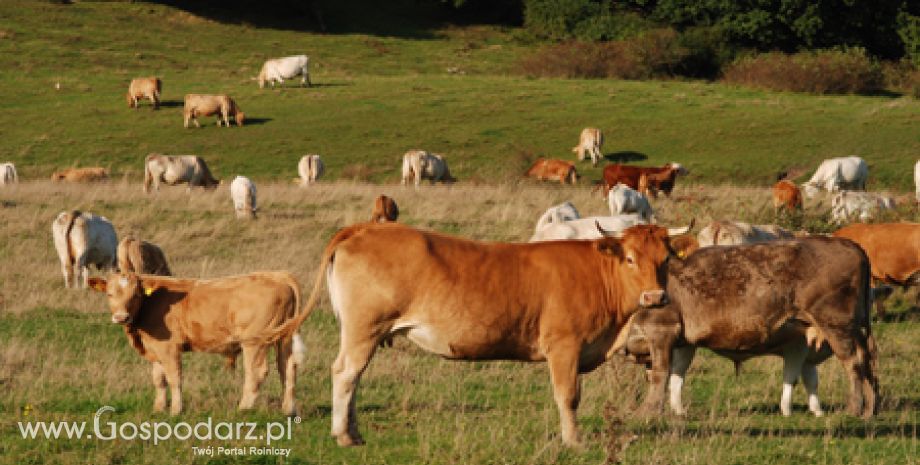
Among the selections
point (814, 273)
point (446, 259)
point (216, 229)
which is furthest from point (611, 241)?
point (216, 229)

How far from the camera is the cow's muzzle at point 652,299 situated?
27.8 feet

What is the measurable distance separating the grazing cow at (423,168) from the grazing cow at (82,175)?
305 inches

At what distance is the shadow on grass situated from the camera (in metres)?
38.4

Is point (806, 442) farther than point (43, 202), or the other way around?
point (43, 202)

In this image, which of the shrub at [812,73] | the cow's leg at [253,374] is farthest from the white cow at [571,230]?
the shrub at [812,73]

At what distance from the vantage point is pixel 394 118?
42062 millimetres

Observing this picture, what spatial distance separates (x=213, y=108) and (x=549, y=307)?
33889 mm

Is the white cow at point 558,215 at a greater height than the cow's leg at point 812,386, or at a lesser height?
lesser

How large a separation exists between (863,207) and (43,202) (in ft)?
49.4

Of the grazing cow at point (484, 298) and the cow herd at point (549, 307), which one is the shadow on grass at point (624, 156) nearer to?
the cow herd at point (549, 307)

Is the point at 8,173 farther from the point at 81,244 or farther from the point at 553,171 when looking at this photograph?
the point at 81,244

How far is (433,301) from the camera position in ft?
28.2

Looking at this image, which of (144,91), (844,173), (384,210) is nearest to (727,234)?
(384,210)

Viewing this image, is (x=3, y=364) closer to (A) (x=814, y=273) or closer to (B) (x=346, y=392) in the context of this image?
(B) (x=346, y=392)
